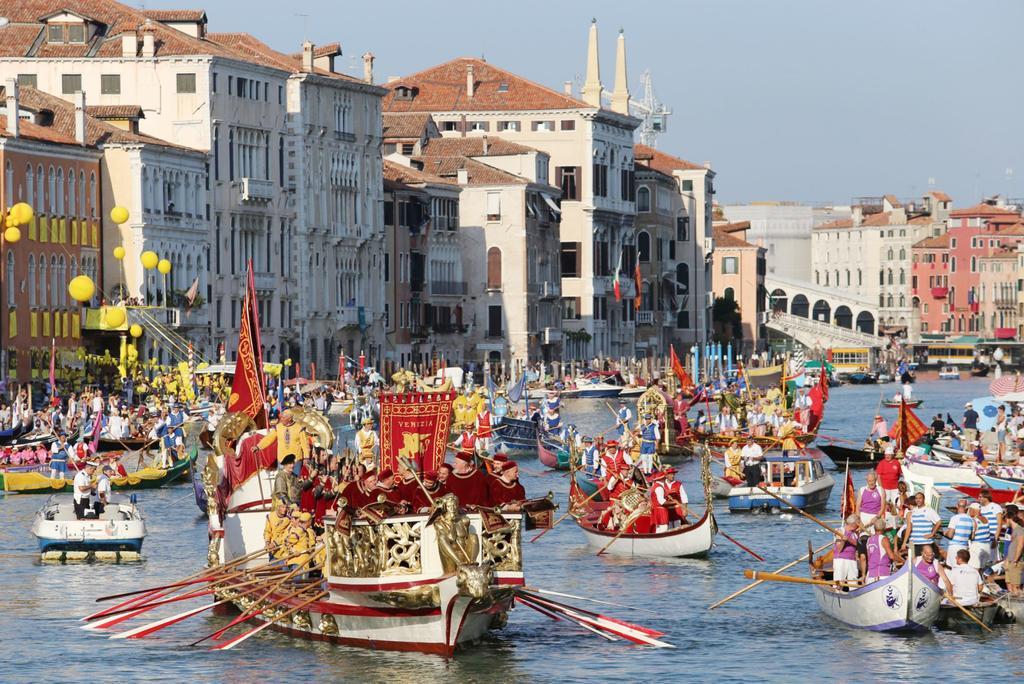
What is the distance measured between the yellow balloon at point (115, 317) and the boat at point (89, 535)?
29.5 metres

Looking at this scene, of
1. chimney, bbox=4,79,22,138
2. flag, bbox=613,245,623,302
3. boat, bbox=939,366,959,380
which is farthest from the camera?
boat, bbox=939,366,959,380

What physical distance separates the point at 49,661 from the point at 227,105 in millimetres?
54120

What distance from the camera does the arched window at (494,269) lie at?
109 meters

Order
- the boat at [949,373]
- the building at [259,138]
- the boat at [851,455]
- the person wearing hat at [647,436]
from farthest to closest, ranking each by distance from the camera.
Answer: the boat at [949,373]
the building at [259,138]
the boat at [851,455]
the person wearing hat at [647,436]

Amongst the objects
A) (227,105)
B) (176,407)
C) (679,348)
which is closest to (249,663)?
(176,407)

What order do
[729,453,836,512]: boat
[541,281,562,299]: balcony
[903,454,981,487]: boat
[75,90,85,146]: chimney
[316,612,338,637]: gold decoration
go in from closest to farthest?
[316,612,338,637]: gold decoration → [729,453,836,512]: boat → [903,454,981,487]: boat → [75,90,85,146]: chimney → [541,281,562,299]: balcony

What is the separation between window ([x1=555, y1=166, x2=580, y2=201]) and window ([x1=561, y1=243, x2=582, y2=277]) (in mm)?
2181

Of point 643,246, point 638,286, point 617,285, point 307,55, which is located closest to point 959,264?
point 643,246

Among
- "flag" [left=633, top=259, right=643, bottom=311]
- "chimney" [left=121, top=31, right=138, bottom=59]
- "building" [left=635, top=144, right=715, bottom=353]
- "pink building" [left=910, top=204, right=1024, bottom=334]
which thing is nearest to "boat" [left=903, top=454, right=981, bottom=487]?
"chimney" [left=121, top=31, right=138, bottom=59]

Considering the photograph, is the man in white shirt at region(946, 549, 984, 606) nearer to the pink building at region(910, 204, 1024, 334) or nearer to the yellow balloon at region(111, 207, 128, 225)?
the yellow balloon at region(111, 207, 128, 225)

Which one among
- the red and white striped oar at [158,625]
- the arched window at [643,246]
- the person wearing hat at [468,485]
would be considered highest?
the arched window at [643,246]

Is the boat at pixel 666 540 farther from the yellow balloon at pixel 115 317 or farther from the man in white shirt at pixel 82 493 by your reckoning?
the yellow balloon at pixel 115 317

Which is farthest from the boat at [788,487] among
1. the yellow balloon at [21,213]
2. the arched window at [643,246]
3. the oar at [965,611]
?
the arched window at [643,246]

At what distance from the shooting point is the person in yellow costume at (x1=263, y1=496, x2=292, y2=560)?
97.0ft
